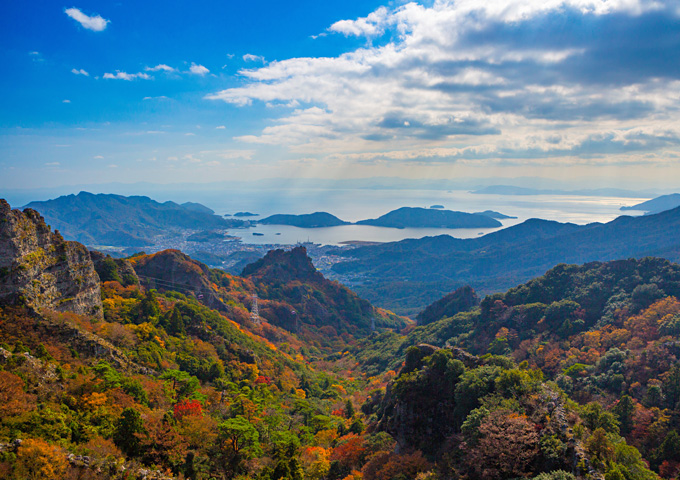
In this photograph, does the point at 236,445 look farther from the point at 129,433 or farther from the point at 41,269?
the point at 41,269

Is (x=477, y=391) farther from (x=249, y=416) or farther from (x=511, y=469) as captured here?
(x=249, y=416)

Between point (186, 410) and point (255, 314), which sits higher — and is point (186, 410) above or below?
above

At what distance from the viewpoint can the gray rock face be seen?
2612cm

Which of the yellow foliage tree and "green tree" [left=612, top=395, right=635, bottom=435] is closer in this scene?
the yellow foliage tree

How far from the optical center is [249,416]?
27953mm

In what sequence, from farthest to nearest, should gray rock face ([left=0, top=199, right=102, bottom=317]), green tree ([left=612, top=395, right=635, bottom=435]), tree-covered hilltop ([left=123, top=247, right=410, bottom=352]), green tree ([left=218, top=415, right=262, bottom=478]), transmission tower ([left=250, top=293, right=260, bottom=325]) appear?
transmission tower ([left=250, top=293, right=260, bottom=325]) < tree-covered hilltop ([left=123, top=247, right=410, bottom=352]) < green tree ([left=612, top=395, right=635, bottom=435]) < gray rock face ([left=0, top=199, right=102, bottom=317]) < green tree ([left=218, top=415, right=262, bottom=478])

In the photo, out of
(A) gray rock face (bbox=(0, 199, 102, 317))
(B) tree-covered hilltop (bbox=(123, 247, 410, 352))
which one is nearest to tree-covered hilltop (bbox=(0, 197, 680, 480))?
(A) gray rock face (bbox=(0, 199, 102, 317))

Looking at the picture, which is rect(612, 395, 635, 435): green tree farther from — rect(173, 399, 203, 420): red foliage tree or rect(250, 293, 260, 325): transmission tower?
rect(250, 293, 260, 325): transmission tower

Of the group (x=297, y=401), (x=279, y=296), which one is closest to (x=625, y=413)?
(x=297, y=401)

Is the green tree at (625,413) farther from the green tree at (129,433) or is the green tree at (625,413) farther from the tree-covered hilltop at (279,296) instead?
the tree-covered hilltop at (279,296)

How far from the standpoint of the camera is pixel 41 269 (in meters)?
29.3

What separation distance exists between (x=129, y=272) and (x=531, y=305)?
216 feet

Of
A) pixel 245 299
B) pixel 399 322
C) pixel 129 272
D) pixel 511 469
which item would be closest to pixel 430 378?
pixel 511 469

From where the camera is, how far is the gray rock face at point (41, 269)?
85.7ft
